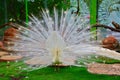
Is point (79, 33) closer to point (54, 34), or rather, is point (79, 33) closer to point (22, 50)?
point (54, 34)

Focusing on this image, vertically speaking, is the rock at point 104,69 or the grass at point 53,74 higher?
the rock at point 104,69

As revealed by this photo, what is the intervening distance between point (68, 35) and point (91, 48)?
0.65 feet

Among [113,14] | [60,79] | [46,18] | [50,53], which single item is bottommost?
[60,79]

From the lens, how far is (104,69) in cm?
328

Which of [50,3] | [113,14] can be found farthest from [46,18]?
[50,3]

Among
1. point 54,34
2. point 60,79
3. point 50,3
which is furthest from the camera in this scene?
point 50,3

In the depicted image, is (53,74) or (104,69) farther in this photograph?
(104,69)

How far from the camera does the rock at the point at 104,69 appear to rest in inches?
125

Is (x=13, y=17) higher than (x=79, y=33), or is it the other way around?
(x=13, y=17)

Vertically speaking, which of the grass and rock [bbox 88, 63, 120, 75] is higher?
rock [bbox 88, 63, 120, 75]

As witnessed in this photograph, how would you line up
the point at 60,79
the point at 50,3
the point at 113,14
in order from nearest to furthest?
1. the point at 60,79
2. the point at 113,14
3. the point at 50,3

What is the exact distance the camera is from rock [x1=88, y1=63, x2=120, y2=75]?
317 centimetres

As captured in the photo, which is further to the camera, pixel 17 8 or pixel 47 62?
pixel 17 8

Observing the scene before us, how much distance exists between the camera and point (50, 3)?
8945mm
